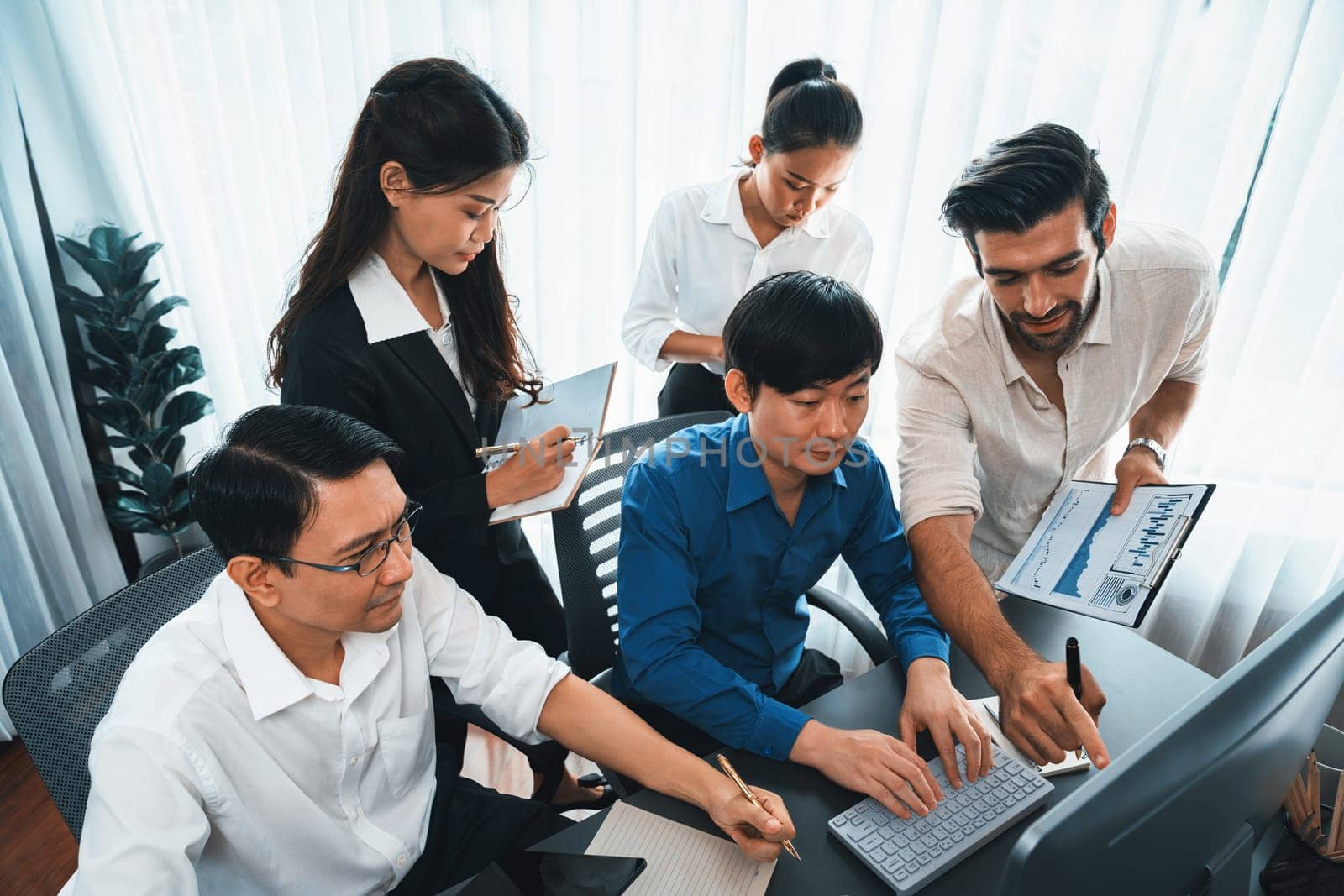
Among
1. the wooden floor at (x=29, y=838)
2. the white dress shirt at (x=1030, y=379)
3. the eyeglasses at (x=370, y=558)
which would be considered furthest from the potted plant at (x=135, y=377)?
the white dress shirt at (x=1030, y=379)

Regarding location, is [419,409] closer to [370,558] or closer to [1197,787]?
[370,558]

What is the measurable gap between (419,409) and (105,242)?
152cm

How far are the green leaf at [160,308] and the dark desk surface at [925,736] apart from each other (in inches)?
85.3

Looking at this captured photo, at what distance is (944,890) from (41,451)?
8.53ft

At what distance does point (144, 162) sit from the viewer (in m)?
2.35

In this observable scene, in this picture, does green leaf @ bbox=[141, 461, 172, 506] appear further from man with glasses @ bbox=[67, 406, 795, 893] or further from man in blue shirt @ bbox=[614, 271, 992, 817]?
man in blue shirt @ bbox=[614, 271, 992, 817]

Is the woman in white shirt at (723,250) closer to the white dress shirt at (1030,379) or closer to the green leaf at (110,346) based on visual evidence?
the white dress shirt at (1030,379)

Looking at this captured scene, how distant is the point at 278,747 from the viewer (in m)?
1.00

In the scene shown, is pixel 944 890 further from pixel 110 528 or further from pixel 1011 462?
pixel 110 528

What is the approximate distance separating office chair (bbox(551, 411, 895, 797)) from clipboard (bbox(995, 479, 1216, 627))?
302 mm

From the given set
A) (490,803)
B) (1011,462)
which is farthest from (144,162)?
(1011,462)

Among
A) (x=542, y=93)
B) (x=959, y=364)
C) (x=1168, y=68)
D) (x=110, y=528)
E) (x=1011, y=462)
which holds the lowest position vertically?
(x=110, y=528)

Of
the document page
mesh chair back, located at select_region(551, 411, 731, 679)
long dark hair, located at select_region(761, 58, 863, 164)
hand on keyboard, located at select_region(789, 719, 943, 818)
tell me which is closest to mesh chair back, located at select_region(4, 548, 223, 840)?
the document page

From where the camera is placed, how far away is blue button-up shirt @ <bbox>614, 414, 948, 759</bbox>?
1.18 m
